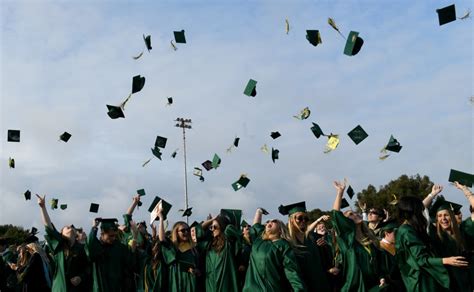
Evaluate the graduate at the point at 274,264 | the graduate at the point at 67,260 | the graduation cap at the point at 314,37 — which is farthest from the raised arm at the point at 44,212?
the graduation cap at the point at 314,37

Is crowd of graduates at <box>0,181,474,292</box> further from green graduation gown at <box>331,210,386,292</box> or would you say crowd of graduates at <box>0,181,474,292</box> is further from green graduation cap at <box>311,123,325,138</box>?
green graduation cap at <box>311,123,325,138</box>

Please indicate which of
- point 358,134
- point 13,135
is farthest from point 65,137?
point 358,134

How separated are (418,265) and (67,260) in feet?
16.3

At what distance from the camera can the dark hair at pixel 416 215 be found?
6.80 meters

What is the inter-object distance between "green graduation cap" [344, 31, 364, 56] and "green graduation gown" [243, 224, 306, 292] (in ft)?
16.4

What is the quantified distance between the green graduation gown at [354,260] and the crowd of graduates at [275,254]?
0.5 inches

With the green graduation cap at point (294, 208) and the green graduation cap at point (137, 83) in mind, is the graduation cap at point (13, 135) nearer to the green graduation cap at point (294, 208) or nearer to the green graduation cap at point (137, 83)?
the green graduation cap at point (137, 83)

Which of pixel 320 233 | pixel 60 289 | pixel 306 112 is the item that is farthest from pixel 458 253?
pixel 306 112

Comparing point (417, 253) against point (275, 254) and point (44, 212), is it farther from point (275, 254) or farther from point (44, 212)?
point (44, 212)

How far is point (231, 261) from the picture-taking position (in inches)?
358

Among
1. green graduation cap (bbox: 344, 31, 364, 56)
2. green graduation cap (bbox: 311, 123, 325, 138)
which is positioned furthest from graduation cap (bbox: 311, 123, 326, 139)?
green graduation cap (bbox: 344, 31, 364, 56)

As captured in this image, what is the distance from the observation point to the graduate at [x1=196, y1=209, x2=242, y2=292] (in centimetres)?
902

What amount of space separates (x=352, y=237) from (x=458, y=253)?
1.37 m

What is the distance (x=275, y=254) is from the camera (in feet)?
23.3
